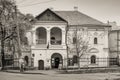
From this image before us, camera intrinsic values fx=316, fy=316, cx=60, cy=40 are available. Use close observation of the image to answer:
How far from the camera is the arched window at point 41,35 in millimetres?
63794

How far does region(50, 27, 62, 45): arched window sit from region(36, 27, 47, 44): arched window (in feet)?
4.93

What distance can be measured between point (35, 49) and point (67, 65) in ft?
23.1

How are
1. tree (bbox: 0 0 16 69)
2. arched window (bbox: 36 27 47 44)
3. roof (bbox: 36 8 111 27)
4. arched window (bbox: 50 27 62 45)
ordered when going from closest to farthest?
1. tree (bbox: 0 0 16 69)
2. arched window (bbox: 50 27 62 45)
3. arched window (bbox: 36 27 47 44)
4. roof (bbox: 36 8 111 27)

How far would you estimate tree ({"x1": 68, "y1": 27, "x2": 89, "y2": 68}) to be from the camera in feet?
197

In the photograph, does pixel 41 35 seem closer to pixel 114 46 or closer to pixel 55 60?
pixel 55 60

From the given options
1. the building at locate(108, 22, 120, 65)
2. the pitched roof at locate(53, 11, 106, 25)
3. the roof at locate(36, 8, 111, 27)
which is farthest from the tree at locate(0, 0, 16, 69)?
the building at locate(108, 22, 120, 65)

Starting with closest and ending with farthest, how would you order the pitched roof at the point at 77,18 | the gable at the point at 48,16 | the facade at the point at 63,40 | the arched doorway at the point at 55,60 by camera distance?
the facade at the point at 63,40, the gable at the point at 48,16, the arched doorway at the point at 55,60, the pitched roof at the point at 77,18

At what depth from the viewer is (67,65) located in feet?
197

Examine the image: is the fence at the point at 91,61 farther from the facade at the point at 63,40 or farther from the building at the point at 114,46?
the building at the point at 114,46

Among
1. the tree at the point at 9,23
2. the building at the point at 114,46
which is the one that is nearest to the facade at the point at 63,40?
the building at the point at 114,46

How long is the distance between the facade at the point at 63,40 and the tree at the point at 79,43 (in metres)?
0.02

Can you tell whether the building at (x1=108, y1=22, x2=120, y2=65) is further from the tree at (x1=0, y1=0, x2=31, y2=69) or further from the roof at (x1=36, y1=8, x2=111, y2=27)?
the tree at (x1=0, y1=0, x2=31, y2=69)

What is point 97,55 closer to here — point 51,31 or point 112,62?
point 112,62

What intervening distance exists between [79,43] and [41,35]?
27.9 feet
